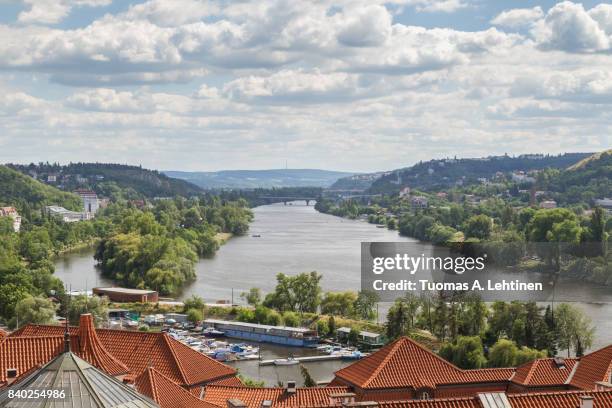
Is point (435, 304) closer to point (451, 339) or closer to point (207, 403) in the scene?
point (451, 339)

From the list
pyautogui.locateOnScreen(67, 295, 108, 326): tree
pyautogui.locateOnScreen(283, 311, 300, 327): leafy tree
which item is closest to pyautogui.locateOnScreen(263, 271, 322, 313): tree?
pyautogui.locateOnScreen(283, 311, 300, 327): leafy tree

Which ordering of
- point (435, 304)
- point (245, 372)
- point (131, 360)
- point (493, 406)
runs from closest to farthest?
point (493, 406), point (131, 360), point (245, 372), point (435, 304)

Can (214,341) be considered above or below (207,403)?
below

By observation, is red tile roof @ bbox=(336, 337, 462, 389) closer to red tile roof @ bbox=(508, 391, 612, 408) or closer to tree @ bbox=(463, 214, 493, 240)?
red tile roof @ bbox=(508, 391, 612, 408)

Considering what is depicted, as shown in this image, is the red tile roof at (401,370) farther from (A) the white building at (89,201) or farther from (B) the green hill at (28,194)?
(A) the white building at (89,201)

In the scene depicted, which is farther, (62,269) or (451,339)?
(62,269)

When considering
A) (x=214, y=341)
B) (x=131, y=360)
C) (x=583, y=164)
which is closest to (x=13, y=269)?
(x=214, y=341)

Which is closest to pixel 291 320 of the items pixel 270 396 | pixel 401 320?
pixel 401 320
